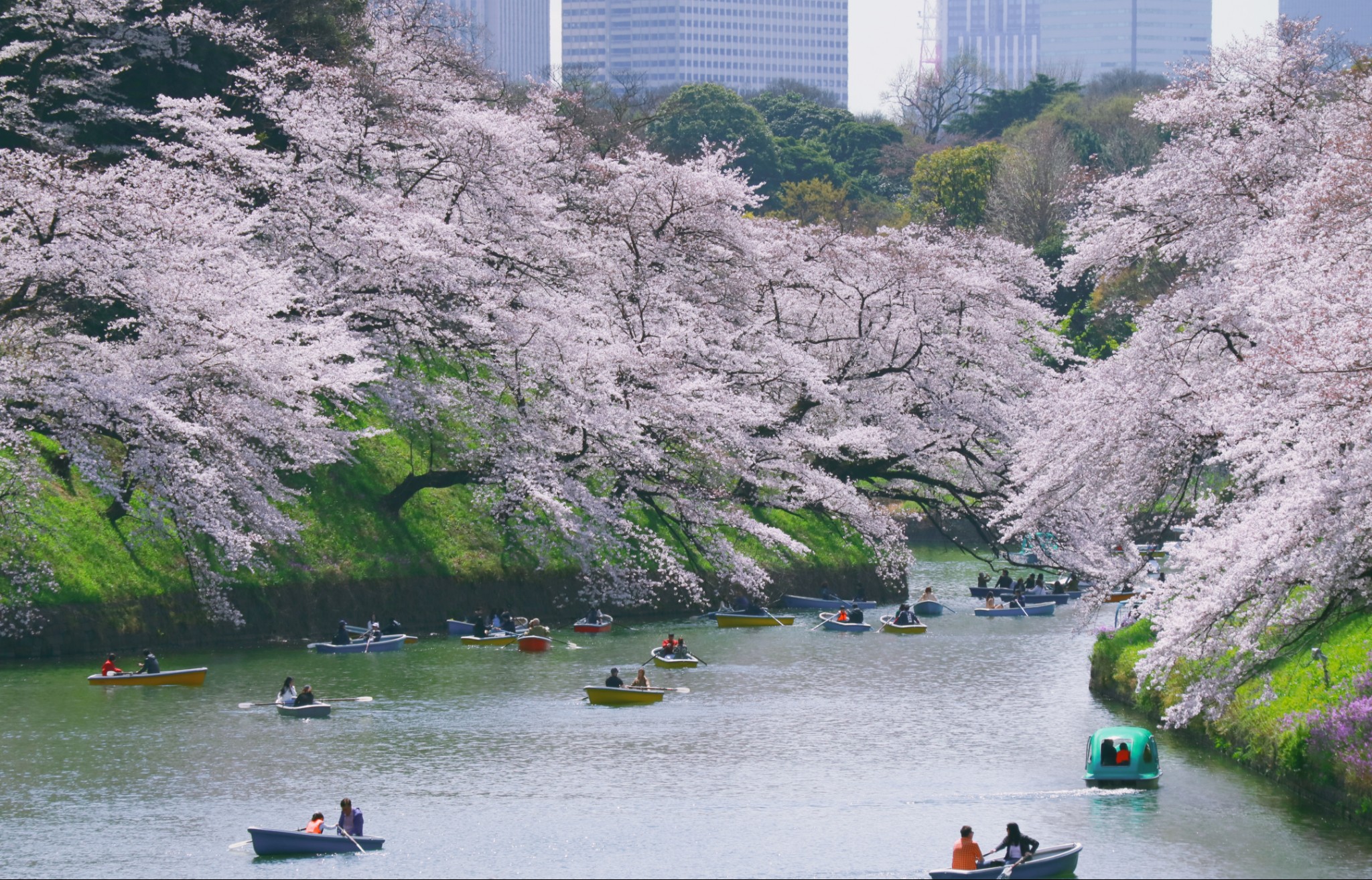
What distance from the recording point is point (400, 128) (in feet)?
141

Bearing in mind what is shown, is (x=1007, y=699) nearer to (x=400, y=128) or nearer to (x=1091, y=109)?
(x=400, y=128)

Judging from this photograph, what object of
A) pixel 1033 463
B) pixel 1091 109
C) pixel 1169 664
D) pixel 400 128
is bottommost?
pixel 1169 664

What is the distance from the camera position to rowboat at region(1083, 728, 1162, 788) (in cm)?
2333

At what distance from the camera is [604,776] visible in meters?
24.3

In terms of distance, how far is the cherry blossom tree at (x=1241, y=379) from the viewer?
19.4 meters

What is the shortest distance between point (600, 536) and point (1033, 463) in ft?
47.3

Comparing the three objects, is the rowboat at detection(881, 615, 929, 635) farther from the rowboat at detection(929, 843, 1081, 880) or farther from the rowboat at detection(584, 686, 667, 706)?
the rowboat at detection(929, 843, 1081, 880)

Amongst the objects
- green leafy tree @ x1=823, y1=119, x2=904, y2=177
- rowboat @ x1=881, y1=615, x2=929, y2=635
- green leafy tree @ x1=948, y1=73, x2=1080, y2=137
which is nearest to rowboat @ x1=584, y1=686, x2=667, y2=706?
rowboat @ x1=881, y1=615, x2=929, y2=635

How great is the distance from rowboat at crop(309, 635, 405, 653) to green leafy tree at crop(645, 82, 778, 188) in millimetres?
77414

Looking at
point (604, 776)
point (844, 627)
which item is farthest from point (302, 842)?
point (844, 627)

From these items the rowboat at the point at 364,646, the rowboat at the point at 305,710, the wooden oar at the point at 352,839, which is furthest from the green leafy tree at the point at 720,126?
the wooden oar at the point at 352,839

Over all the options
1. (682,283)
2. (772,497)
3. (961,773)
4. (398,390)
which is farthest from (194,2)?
(961,773)

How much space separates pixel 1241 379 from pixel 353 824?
1495cm

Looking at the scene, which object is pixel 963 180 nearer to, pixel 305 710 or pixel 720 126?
pixel 720 126
